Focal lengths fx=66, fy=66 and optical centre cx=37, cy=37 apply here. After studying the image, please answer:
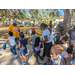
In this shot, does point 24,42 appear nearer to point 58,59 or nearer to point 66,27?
point 58,59

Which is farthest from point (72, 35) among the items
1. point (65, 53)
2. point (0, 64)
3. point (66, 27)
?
point (66, 27)

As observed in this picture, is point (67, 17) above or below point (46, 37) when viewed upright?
above

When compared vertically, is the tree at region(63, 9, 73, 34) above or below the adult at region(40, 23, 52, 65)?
above

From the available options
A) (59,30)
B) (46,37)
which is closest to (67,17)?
(59,30)

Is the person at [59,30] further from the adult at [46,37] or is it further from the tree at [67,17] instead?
the tree at [67,17]

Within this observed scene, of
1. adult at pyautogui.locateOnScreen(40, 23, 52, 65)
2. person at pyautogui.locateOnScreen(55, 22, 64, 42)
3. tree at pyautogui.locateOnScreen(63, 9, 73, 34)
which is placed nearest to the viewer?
adult at pyautogui.locateOnScreen(40, 23, 52, 65)

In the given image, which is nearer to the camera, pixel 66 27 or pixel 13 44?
pixel 13 44

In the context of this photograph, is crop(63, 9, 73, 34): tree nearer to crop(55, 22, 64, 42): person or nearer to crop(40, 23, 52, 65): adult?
crop(55, 22, 64, 42): person

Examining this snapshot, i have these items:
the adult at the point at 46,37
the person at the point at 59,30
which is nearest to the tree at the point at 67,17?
the person at the point at 59,30

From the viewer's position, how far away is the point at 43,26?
251 cm

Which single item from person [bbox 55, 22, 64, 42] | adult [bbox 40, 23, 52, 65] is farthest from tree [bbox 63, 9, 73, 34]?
adult [bbox 40, 23, 52, 65]

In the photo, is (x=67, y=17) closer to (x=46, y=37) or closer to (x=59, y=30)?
(x=59, y=30)

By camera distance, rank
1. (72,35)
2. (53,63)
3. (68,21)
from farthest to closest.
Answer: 1. (68,21)
2. (72,35)
3. (53,63)
